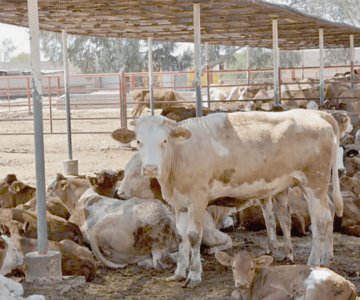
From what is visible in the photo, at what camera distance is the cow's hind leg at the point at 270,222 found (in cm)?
788

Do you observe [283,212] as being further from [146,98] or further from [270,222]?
[146,98]

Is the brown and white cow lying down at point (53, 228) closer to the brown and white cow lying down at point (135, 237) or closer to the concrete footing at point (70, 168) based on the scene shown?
the brown and white cow lying down at point (135, 237)

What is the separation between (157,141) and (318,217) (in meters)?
1.82

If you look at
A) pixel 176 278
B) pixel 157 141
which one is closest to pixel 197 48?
pixel 157 141

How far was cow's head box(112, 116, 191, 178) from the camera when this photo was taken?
6500 millimetres

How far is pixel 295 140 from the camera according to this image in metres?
7.17

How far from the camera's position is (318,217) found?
24.0 feet

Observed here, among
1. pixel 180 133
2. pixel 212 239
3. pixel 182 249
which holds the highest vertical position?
pixel 180 133

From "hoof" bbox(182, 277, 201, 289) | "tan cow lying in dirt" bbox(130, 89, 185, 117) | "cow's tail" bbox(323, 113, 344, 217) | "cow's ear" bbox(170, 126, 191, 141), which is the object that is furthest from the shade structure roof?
"tan cow lying in dirt" bbox(130, 89, 185, 117)

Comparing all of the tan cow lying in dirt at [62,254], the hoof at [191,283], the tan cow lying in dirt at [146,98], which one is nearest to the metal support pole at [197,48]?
the tan cow lying in dirt at [62,254]

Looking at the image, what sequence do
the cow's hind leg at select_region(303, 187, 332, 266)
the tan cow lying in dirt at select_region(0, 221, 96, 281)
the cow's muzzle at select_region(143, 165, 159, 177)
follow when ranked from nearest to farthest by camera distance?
1. the cow's muzzle at select_region(143, 165, 159, 177)
2. the tan cow lying in dirt at select_region(0, 221, 96, 281)
3. the cow's hind leg at select_region(303, 187, 332, 266)

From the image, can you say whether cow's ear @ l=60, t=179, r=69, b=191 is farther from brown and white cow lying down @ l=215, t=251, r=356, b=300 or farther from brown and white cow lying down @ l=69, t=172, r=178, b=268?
brown and white cow lying down @ l=215, t=251, r=356, b=300

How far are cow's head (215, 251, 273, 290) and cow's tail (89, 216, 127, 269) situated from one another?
1.84m

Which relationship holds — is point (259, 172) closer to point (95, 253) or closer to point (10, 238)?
point (95, 253)
